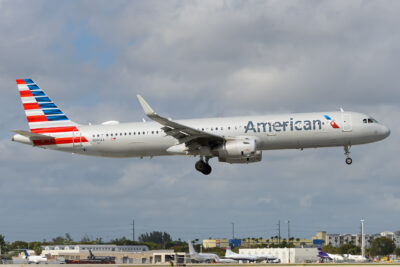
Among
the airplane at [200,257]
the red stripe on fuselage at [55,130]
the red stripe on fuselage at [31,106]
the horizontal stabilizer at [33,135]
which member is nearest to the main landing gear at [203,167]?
the red stripe on fuselage at [55,130]

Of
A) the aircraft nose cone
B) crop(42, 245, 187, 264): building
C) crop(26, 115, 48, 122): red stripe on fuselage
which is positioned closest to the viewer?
the aircraft nose cone

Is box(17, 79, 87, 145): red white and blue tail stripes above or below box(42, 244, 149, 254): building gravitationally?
above

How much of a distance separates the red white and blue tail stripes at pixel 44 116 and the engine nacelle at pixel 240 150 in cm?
1438

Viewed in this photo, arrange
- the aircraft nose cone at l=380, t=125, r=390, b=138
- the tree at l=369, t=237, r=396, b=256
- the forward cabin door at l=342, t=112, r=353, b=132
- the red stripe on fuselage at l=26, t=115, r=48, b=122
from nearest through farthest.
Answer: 1. the forward cabin door at l=342, t=112, r=353, b=132
2. the aircraft nose cone at l=380, t=125, r=390, b=138
3. the red stripe on fuselage at l=26, t=115, r=48, b=122
4. the tree at l=369, t=237, r=396, b=256

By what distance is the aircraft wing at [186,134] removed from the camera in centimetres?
5600

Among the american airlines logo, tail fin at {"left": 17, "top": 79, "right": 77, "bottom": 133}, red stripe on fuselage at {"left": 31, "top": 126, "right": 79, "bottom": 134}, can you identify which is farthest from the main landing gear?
tail fin at {"left": 17, "top": 79, "right": 77, "bottom": 133}

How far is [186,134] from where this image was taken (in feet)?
195

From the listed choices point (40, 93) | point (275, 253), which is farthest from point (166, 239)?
point (40, 93)

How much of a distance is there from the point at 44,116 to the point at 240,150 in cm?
2205

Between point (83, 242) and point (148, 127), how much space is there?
9518 centimetres

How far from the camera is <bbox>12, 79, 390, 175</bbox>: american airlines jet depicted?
5872 cm

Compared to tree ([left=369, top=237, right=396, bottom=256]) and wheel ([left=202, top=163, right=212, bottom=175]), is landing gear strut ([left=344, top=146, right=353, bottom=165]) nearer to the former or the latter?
wheel ([left=202, top=163, right=212, bottom=175])

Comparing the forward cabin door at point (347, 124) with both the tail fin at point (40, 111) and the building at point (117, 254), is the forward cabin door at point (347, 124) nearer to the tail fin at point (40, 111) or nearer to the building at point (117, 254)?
the tail fin at point (40, 111)

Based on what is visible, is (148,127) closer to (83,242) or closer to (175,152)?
(175,152)
